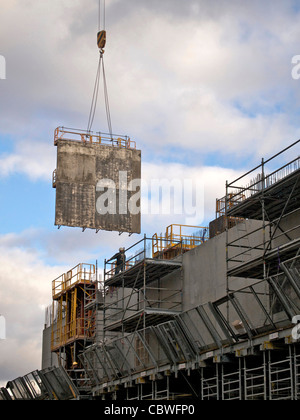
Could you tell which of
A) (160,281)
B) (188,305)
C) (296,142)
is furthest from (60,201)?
(296,142)

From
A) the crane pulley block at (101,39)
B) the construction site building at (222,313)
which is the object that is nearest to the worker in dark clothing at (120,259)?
the construction site building at (222,313)

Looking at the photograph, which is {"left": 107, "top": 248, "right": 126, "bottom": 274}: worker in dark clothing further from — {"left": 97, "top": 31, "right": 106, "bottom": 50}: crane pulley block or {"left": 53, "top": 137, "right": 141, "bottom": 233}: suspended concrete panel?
{"left": 97, "top": 31, "right": 106, "bottom": 50}: crane pulley block

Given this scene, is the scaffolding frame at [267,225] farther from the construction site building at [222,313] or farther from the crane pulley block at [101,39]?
the crane pulley block at [101,39]

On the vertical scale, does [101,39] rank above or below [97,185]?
above

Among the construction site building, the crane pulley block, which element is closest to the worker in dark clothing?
the construction site building

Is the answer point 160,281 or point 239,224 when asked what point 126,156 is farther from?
point 239,224

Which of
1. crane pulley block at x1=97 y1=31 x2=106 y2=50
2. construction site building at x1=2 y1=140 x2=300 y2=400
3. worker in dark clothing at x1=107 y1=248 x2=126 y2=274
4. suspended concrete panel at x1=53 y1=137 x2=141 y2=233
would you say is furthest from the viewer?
suspended concrete panel at x1=53 y1=137 x2=141 y2=233

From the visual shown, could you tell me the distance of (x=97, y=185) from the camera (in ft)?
164

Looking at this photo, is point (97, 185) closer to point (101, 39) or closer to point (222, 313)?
point (101, 39)

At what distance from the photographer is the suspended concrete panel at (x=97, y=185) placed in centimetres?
4825

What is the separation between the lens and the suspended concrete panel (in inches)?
1900

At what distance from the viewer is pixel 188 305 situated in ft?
127

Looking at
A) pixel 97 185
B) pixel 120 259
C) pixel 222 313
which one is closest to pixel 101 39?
pixel 97 185

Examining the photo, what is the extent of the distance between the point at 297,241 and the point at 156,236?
1930 centimetres
